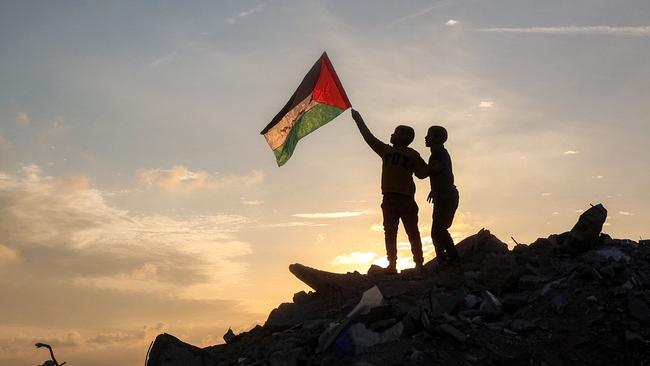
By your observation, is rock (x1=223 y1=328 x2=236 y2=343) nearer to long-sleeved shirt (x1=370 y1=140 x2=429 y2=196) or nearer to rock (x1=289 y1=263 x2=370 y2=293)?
rock (x1=289 y1=263 x2=370 y2=293)

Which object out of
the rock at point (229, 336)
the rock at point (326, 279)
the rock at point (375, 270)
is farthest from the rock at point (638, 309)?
the rock at point (229, 336)

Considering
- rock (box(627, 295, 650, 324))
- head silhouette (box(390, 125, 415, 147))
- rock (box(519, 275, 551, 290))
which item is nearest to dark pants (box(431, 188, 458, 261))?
head silhouette (box(390, 125, 415, 147))

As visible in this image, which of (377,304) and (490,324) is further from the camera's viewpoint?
(377,304)

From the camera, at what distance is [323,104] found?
11773 millimetres

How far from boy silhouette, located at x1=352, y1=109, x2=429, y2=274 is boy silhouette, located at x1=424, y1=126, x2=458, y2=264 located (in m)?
0.22

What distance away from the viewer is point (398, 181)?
35.1 feet

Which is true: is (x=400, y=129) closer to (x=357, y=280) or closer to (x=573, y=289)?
(x=357, y=280)

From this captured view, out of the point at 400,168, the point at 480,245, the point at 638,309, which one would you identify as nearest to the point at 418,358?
the point at 638,309

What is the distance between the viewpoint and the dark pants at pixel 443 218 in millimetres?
10688

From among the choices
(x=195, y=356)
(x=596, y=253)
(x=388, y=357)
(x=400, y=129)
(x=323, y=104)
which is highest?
(x=323, y=104)

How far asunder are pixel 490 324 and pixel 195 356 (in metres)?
3.78

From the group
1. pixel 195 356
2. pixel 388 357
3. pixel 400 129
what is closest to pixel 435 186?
pixel 400 129

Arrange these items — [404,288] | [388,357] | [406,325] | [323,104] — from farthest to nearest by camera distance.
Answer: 1. [323,104]
2. [404,288]
3. [406,325]
4. [388,357]

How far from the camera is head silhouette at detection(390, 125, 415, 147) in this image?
427 inches
